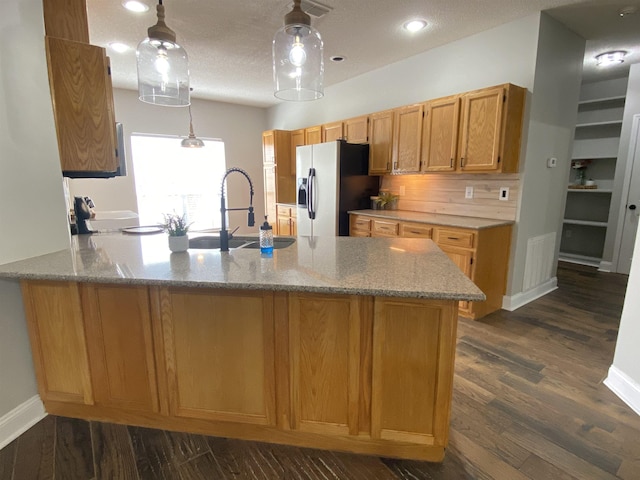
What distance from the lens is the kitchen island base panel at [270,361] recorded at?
147 cm

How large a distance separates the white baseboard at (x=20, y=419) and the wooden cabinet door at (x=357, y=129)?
3.94 meters

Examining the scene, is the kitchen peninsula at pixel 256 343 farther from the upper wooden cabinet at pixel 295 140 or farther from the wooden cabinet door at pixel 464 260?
the upper wooden cabinet at pixel 295 140

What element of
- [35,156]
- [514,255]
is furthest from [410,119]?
[35,156]

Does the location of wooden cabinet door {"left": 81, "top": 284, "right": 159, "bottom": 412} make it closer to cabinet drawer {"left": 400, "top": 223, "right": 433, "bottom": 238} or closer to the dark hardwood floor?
the dark hardwood floor

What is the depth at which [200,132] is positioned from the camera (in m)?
6.06

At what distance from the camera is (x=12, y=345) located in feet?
5.77

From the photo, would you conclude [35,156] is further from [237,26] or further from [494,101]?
[494,101]

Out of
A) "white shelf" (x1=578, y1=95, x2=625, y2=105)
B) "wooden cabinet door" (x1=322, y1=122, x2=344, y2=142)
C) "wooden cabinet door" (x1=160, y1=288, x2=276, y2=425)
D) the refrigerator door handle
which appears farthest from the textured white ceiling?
"wooden cabinet door" (x1=160, y1=288, x2=276, y2=425)

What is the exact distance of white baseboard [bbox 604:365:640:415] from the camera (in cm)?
196

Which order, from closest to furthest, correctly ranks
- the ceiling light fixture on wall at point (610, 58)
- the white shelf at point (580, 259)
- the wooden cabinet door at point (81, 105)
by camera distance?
1. the wooden cabinet door at point (81, 105)
2. the ceiling light fixture on wall at point (610, 58)
3. the white shelf at point (580, 259)

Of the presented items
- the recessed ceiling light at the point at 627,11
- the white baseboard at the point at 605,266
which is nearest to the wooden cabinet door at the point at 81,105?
the recessed ceiling light at the point at 627,11

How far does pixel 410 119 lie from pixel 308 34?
93.7 inches

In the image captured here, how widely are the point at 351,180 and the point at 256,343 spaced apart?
3.09 meters

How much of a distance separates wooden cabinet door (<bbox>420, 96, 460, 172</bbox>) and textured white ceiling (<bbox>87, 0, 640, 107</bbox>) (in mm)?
698
